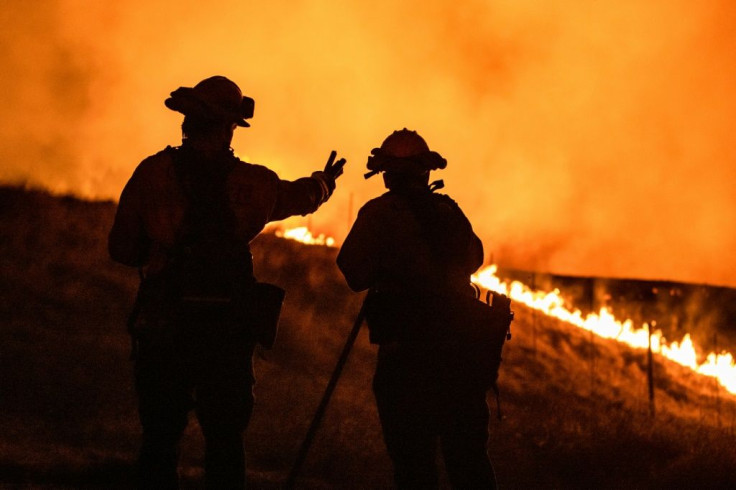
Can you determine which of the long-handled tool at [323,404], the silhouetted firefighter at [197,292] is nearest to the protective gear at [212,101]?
the silhouetted firefighter at [197,292]

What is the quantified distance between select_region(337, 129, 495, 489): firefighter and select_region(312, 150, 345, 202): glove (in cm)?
34

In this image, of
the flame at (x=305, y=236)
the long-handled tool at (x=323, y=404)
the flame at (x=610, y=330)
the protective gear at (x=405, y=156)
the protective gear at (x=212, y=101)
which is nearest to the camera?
the protective gear at (x=212, y=101)

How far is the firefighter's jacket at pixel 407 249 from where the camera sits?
3.64 metres

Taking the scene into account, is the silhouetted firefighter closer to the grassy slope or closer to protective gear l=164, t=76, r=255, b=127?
protective gear l=164, t=76, r=255, b=127

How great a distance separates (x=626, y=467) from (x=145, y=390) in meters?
5.38

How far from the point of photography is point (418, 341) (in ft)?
11.8

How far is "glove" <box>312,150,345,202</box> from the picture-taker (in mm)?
3990

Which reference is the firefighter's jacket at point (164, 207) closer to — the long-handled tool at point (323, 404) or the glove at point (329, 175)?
the glove at point (329, 175)

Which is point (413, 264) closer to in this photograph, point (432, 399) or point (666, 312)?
point (432, 399)

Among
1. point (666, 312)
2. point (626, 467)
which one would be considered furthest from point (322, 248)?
point (666, 312)


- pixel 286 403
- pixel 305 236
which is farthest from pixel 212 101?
pixel 305 236

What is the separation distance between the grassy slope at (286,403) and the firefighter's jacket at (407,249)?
73cm

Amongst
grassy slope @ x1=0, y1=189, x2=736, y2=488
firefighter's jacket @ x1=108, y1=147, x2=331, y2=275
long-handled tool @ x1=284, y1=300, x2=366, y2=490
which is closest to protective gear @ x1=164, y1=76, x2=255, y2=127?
firefighter's jacket @ x1=108, y1=147, x2=331, y2=275

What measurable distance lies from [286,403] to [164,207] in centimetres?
528
